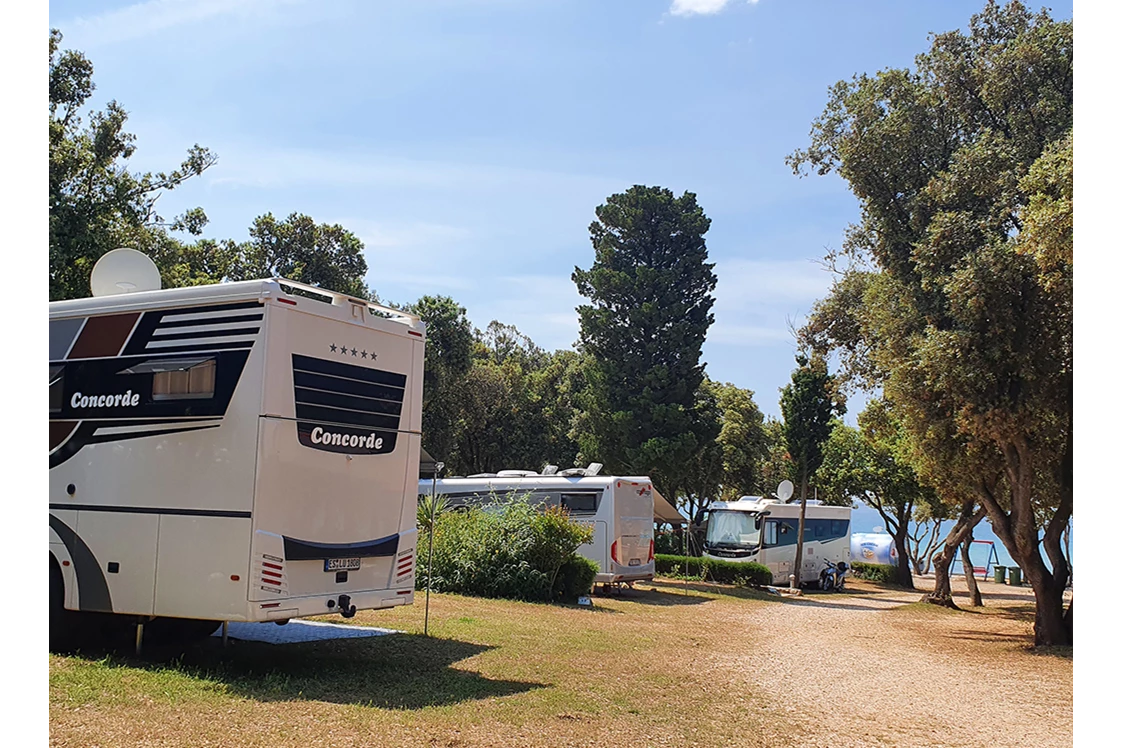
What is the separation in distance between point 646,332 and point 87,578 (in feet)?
88.0

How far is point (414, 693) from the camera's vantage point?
324 inches

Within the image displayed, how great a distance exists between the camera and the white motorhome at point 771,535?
1140 inches

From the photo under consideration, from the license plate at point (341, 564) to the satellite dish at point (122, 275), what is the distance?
12.3 ft

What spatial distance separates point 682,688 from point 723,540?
814 inches

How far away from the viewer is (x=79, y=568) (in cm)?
866

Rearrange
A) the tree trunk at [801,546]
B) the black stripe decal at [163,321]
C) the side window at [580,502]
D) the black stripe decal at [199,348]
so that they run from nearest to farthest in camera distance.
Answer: the black stripe decal at [199,348] < the black stripe decal at [163,321] < the side window at [580,502] < the tree trunk at [801,546]

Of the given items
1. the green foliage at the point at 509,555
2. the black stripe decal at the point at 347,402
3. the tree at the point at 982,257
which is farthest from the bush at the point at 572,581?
the black stripe decal at the point at 347,402

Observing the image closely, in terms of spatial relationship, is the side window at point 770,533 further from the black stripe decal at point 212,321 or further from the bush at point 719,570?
the black stripe decal at point 212,321

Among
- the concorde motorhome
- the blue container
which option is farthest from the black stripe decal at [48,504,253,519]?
the blue container

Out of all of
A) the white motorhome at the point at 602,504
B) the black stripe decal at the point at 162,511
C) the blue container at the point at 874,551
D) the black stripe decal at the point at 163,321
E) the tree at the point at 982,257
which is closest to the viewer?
the black stripe decal at the point at 162,511

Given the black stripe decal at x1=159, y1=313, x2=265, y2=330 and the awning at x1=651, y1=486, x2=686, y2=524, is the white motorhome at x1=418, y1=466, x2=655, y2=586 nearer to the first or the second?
the awning at x1=651, y1=486, x2=686, y2=524

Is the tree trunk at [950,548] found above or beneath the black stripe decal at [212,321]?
beneath

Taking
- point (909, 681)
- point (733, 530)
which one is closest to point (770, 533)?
point (733, 530)
